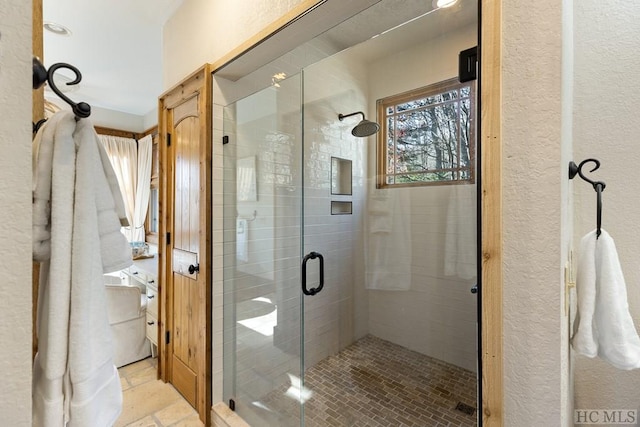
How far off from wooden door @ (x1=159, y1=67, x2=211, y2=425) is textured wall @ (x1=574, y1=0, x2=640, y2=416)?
6.24 ft

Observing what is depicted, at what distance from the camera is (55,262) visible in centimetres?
53

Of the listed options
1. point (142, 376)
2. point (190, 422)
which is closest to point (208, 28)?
point (190, 422)

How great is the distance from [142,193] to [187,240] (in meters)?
2.97

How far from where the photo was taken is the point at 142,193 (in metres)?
4.39

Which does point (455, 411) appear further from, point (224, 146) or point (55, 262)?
point (224, 146)

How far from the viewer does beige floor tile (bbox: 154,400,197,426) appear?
1900 mm

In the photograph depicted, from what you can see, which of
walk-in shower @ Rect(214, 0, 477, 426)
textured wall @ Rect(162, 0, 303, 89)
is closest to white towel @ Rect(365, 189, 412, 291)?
walk-in shower @ Rect(214, 0, 477, 426)

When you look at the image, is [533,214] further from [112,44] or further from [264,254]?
[112,44]

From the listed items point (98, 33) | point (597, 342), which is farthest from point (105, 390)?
point (98, 33)

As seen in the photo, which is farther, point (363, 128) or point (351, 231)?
point (351, 231)

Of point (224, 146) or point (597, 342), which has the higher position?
point (224, 146)

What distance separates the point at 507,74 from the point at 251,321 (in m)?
1.98
